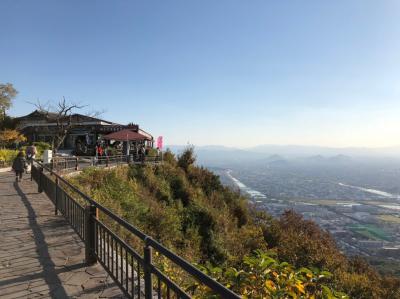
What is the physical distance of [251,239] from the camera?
18.0 meters

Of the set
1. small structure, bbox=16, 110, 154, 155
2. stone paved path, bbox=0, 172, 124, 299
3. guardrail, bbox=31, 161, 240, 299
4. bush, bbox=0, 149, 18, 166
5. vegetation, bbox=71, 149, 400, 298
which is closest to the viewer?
guardrail, bbox=31, 161, 240, 299

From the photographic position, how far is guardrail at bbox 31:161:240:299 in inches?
110

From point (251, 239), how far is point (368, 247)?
141 feet

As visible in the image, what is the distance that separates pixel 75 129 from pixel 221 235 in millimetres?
25054

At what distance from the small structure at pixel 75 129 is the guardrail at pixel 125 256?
2663 cm

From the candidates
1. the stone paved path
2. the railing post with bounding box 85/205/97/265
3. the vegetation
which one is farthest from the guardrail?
the vegetation

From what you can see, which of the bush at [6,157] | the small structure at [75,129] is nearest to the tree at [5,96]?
the small structure at [75,129]

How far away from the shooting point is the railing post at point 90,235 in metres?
5.41

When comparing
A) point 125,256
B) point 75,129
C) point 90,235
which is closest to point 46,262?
point 90,235

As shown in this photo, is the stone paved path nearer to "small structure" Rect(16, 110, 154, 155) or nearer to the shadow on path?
the shadow on path

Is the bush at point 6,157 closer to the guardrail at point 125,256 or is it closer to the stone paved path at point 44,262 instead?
the guardrail at point 125,256

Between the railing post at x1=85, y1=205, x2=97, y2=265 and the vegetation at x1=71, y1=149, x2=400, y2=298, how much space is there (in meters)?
1.52

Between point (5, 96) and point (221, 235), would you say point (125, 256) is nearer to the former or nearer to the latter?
point (221, 235)

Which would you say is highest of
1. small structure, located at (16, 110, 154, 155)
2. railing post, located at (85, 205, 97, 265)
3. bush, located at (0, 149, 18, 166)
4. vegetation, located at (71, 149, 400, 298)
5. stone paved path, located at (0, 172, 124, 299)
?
small structure, located at (16, 110, 154, 155)
